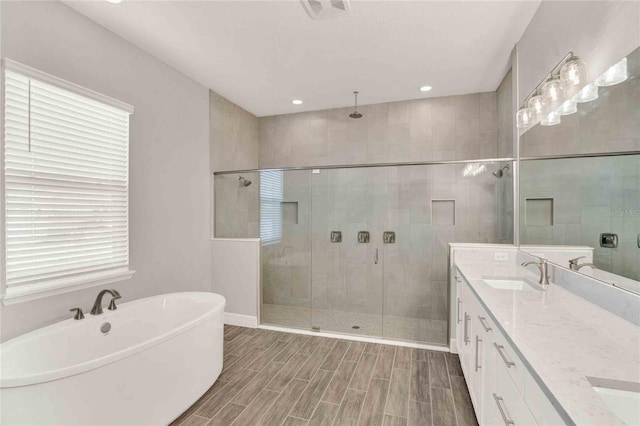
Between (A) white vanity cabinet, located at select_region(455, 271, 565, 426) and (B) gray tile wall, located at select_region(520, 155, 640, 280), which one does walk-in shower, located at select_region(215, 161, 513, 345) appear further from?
(A) white vanity cabinet, located at select_region(455, 271, 565, 426)

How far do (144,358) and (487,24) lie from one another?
11.0 feet

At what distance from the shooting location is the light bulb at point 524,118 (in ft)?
7.77

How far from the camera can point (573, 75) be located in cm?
175

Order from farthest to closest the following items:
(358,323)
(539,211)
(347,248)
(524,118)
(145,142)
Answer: (347,248) < (358,323) < (145,142) < (524,118) < (539,211)

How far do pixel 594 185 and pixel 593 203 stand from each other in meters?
0.10

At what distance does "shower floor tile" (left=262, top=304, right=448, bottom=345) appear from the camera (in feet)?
10.5

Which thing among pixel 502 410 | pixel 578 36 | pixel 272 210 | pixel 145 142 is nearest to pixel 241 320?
pixel 272 210

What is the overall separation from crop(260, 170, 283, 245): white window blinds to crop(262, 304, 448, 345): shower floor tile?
856 mm

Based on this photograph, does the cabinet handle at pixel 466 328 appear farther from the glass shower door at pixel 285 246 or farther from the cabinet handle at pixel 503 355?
the glass shower door at pixel 285 246

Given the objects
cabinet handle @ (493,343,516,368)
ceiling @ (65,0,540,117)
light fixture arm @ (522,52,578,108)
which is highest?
ceiling @ (65,0,540,117)

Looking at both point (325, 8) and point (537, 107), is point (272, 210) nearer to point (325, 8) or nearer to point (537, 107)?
point (325, 8)

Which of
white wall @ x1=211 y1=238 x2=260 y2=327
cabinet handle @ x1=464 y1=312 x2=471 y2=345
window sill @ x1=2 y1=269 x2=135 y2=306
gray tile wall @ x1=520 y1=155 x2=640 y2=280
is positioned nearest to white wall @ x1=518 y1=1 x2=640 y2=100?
gray tile wall @ x1=520 y1=155 x2=640 y2=280

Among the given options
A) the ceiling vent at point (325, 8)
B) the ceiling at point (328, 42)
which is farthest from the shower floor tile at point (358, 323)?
the ceiling vent at point (325, 8)

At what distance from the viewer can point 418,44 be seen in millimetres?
2613
